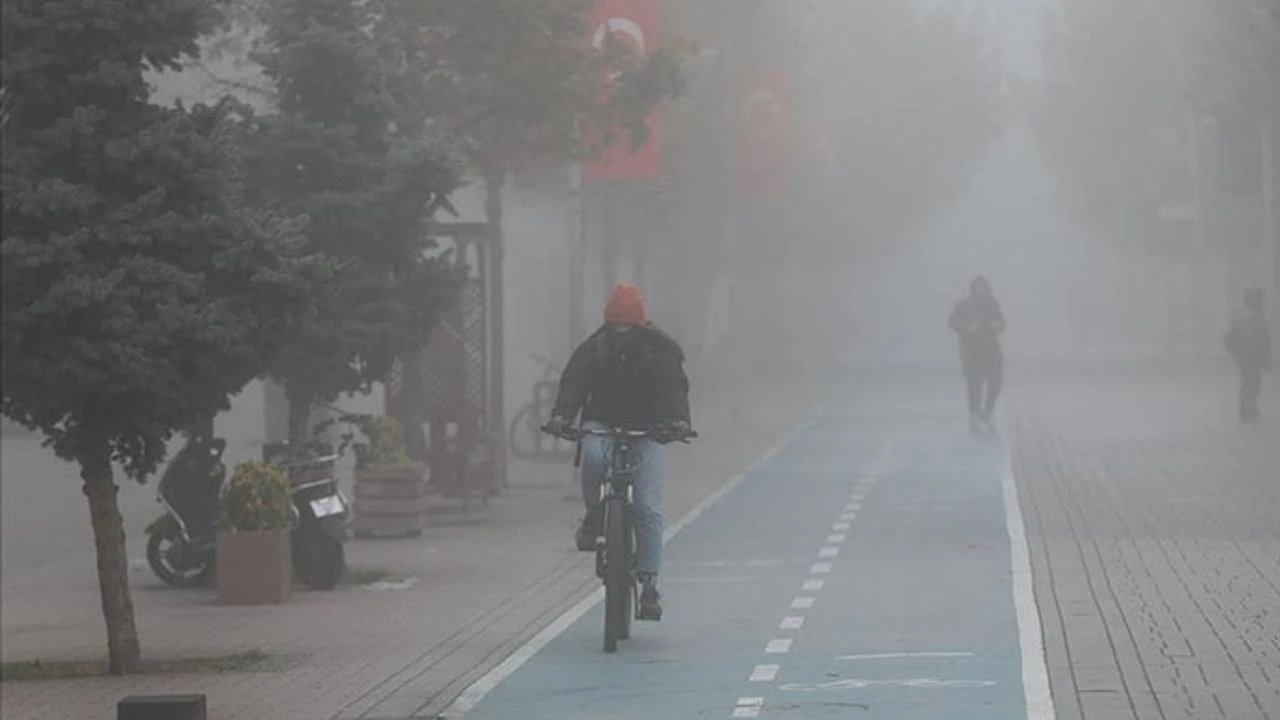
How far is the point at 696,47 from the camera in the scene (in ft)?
110

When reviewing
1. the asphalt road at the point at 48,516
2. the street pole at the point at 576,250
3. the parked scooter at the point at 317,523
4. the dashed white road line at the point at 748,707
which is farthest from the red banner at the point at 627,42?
the dashed white road line at the point at 748,707

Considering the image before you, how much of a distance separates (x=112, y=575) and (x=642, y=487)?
2.84 metres

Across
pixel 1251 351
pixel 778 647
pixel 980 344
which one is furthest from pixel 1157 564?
pixel 1251 351

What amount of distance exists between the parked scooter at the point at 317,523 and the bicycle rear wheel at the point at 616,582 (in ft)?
15.2

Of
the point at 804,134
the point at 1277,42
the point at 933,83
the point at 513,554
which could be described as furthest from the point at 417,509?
the point at 933,83

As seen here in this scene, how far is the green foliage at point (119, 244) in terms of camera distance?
51.7 ft

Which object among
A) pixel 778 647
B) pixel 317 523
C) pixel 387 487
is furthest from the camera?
pixel 387 487

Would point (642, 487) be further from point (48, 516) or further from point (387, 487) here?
point (48, 516)

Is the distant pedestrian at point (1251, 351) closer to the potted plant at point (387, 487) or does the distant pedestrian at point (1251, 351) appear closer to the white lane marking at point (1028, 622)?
the white lane marking at point (1028, 622)

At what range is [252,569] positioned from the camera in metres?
21.0

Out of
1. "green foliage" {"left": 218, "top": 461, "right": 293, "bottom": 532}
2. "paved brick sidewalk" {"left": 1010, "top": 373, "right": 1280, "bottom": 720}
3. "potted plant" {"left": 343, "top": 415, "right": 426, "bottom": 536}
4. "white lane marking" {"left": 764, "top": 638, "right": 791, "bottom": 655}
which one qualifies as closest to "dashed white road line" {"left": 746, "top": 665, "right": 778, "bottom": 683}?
"white lane marking" {"left": 764, "top": 638, "right": 791, "bottom": 655}

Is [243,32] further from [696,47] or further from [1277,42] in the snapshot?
[1277,42]

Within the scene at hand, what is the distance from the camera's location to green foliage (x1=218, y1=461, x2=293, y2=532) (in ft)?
67.8

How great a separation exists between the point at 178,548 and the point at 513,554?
3.41 meters
